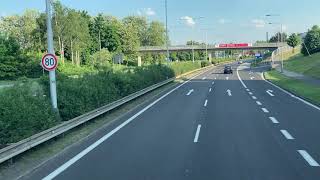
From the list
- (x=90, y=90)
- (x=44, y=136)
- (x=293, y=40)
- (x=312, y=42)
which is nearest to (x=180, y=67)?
(x=90, y=90)

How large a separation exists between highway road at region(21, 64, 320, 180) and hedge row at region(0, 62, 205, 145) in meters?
1.21

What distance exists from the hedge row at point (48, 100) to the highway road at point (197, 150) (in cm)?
121

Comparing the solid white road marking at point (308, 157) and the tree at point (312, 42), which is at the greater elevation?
the tree at point (312, 42)

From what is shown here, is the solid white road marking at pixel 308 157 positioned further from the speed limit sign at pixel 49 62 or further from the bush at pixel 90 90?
the bush at pixel 90 90

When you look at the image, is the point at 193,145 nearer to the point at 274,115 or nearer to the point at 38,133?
the point at 38,133

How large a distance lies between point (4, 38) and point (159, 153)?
8965 centimetres

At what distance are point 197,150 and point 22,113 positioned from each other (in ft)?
14.9

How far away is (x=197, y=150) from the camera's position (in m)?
13.2

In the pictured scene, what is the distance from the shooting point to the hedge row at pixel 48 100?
12.7 meters

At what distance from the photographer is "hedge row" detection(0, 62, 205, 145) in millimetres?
12734

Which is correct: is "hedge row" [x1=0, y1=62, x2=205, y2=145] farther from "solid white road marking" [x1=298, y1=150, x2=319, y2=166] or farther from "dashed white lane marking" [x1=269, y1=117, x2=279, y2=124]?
"dashed white lane marking" [x1=269, y1=117, x2=279, y2=124]

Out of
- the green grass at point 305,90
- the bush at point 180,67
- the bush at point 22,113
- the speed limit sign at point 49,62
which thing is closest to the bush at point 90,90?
the speed limit sign at point 49,62

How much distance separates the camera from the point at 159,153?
12.9 m

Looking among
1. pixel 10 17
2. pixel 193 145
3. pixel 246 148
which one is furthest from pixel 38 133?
pixel 10 17
